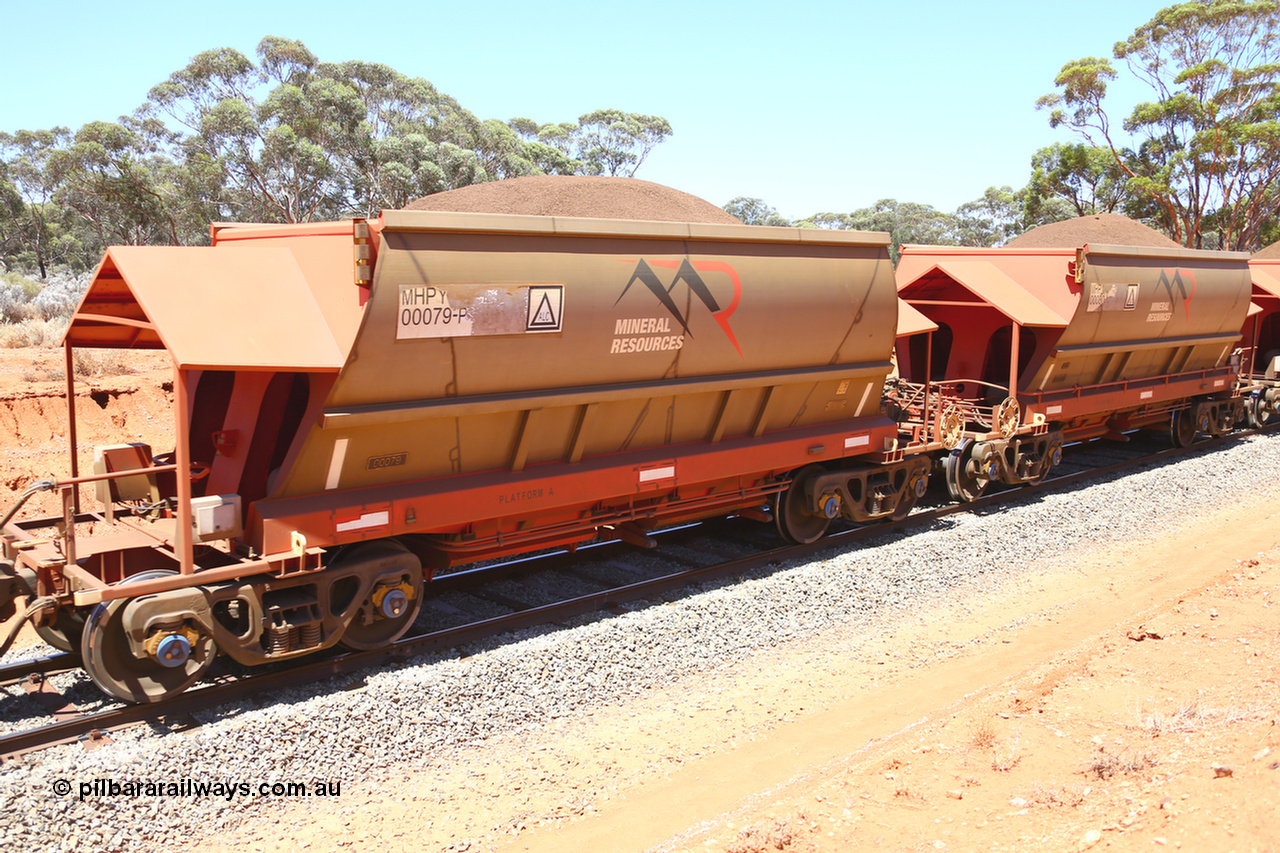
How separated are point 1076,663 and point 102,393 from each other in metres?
16.7

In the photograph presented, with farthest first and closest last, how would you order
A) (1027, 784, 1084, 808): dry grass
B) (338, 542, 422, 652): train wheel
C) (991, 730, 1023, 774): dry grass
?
1. (338, 542, 422, 652): train wheel
2. (991, 730, 1023, 774): dry grass
3. (1027, 784, 1084, 808): dry grass

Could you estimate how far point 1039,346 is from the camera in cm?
1341

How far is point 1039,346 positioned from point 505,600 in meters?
9.12

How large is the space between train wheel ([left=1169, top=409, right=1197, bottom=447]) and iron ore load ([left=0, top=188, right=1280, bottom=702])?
9.02m

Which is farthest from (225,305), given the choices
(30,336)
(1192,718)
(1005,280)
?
(30,336)

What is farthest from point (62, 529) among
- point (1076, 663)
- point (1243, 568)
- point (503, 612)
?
point (1243, 568)

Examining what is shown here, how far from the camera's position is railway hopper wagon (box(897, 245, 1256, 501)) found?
507 inches

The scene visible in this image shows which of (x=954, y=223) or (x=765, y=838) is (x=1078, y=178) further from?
(x=765, y=838)

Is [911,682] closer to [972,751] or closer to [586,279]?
[972,751]

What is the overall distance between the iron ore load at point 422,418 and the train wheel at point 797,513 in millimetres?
44

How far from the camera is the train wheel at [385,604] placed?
727 centimetres

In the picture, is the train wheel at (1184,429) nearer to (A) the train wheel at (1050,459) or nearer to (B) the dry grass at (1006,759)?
(A) the train wheel at (1050,459)
